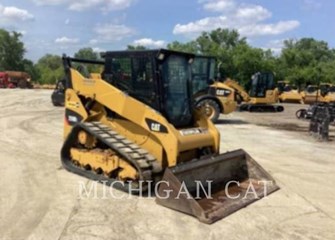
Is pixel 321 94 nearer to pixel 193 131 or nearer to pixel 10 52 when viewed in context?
pixel 193 131

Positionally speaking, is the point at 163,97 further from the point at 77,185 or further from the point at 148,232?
the point at 148,232

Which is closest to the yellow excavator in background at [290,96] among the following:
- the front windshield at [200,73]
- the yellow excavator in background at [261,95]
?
the yellow excavator in background at [261,95]

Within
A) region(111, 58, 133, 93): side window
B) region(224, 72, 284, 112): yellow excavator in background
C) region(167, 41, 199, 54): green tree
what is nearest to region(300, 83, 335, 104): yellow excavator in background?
region(224, 72, 284, 112): yellow excavator in background

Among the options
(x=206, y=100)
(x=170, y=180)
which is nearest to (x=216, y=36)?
(x=206, y=100)

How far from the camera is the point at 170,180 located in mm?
6094

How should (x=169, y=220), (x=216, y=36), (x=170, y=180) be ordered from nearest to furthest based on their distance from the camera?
1. (x=169, y=220)
2. (x=170, y=180)
3. (x=216, y=36)

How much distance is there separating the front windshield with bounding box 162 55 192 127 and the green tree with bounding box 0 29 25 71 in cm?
6560

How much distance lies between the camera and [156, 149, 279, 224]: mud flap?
236 inches

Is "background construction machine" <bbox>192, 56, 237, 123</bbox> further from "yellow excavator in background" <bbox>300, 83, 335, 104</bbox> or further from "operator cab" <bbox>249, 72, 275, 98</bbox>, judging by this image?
"yellow excavator in background" <bbox>300, 83, 335, 104</bbox>

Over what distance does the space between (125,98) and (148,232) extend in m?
2.61

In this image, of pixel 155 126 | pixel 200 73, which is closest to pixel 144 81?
pixel 155 126

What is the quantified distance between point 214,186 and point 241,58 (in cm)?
3568

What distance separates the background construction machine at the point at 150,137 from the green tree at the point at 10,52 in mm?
64761

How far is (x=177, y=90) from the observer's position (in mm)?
7574
